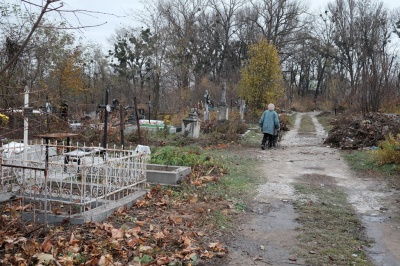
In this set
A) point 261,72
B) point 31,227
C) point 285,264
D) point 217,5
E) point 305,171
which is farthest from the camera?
point 217,5

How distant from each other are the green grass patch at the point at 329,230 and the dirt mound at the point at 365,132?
22.9ft

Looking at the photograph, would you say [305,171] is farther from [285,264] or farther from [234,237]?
[285,264]

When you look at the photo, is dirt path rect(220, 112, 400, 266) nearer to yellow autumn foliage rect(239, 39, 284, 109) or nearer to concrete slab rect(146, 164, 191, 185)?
concrete slab rect(146, 164, 191, 185)

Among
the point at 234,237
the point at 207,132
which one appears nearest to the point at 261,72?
the point at 207,132

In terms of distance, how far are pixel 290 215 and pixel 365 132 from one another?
9.52 m

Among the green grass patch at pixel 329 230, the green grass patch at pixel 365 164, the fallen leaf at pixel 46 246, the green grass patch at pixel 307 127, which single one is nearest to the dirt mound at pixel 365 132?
the green grass patch at pixel 365 164

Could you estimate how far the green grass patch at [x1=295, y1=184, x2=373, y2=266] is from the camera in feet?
15.5

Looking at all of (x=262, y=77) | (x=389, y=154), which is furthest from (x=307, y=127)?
(x=389, y=154)

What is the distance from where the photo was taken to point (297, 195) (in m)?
7.84

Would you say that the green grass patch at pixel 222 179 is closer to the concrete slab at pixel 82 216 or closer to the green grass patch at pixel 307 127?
the concrete slab at pixel 82 216

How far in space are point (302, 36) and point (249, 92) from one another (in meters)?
23.3

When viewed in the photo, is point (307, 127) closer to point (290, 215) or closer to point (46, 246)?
point (290, 215)

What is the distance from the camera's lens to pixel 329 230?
569 centimetres

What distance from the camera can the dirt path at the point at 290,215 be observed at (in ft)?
15.7
